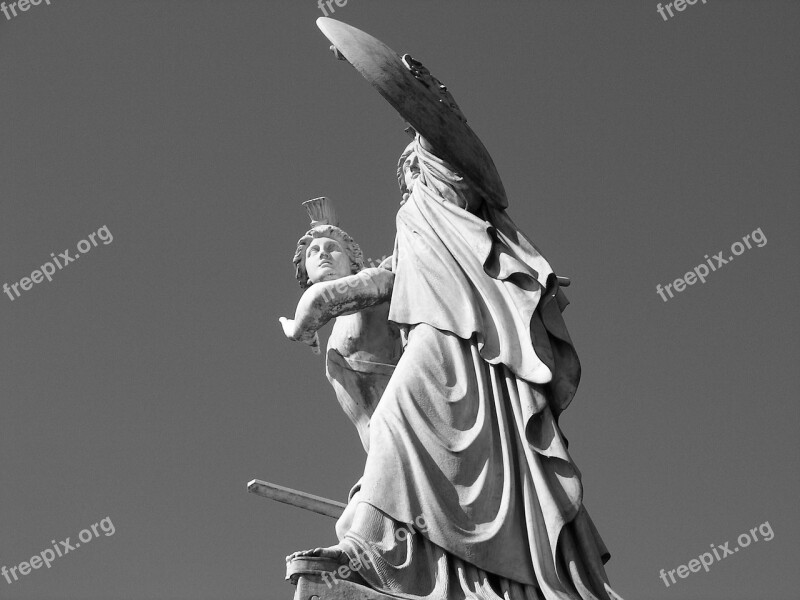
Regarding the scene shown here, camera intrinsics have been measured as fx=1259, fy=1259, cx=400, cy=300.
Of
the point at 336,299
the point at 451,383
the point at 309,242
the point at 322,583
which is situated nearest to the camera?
the point at 322,583

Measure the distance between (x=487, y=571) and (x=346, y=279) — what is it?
255cm

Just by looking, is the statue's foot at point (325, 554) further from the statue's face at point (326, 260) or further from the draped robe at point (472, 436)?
the statue's face at point (326, 260)

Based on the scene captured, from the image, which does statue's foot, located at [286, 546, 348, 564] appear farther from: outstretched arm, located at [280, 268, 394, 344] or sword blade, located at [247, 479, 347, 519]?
outstretched arm, located at [280, 268, 394, 344]

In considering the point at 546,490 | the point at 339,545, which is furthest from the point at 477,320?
the point at 339,545

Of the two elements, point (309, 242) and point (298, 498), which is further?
point (309, 242)

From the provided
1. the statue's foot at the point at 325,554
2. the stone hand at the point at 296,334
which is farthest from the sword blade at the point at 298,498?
the statue's foot at the point at 325,554

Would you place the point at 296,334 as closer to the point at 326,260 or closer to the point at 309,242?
the point at 326,260

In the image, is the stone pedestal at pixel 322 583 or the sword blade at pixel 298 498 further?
the sword blade at pixel 298 498

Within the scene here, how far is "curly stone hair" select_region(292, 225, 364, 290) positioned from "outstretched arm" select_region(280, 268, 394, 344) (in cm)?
68

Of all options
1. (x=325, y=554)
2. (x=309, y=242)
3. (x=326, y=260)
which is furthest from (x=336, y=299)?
(x=325, y=554)

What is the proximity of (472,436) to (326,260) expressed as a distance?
2236 millimetres

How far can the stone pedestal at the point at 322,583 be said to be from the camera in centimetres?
793

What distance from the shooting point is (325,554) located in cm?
804

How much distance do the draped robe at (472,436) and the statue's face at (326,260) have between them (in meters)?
0.57
